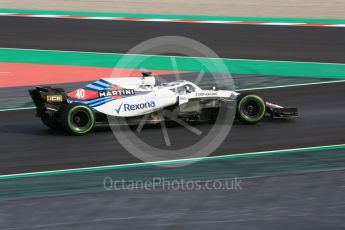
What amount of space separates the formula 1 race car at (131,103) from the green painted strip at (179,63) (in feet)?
16.9

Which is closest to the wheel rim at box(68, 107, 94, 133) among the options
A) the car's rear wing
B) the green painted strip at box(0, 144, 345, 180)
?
the car's rear wing


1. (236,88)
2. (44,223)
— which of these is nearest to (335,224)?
(44,223)

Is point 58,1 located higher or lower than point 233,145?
higher

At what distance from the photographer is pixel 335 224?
355 inches

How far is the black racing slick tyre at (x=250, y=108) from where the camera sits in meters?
14.3

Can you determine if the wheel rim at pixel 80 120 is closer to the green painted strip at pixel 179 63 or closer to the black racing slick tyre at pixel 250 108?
the black racing slick tyre at pixel 250 108

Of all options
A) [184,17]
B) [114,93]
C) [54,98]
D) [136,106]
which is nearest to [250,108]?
[136,106]

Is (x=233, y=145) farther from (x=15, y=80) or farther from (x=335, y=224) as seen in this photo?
(x=15, y=80)

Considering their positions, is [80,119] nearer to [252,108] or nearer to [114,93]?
[114,93]

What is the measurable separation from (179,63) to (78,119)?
772 centimetres

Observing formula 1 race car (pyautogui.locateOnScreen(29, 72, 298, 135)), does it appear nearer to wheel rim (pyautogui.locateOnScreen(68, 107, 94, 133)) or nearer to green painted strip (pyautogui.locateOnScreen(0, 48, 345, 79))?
wheel rim (pyautogui.locateOnScreen(68, 107, 94, 133))

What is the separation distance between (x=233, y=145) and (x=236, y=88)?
480cm
